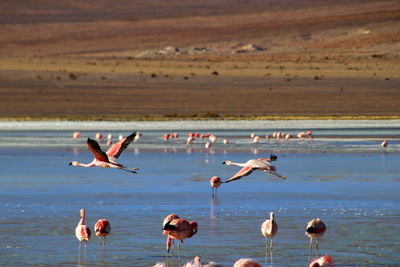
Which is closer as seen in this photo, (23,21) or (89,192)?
(89,192)

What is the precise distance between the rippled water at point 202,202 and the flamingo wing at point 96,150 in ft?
3.09

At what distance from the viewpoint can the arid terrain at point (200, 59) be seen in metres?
48.3

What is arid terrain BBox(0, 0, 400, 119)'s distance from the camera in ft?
158

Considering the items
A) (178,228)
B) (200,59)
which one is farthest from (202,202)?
(200,59)

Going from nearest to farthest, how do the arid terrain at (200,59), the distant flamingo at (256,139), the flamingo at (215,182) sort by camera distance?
1. the flamingo at (215,182)
2. the distant flamingo at (256,139)
3. the arid terrain at (200,59)

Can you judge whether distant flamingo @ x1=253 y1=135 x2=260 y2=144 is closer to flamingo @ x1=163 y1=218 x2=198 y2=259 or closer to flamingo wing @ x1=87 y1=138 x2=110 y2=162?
flamingo wing @ x1=87 y1=138 x2=110 y2=162

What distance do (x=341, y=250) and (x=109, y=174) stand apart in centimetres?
978

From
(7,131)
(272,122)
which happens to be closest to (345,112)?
(272,122)

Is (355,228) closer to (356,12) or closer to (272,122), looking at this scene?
(272,122)

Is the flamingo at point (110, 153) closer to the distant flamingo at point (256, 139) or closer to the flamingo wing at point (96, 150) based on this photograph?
the flamingo wing at point (96, 150)

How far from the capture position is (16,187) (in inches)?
682

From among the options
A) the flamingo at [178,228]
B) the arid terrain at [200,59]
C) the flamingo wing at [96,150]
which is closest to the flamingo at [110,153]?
the flamingo wing at [96,150]

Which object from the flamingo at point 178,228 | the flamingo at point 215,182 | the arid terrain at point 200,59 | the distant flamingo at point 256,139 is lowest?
the flamingo at point 178,228

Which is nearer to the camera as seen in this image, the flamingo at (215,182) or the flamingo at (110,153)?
the flamingo at (110,153)
